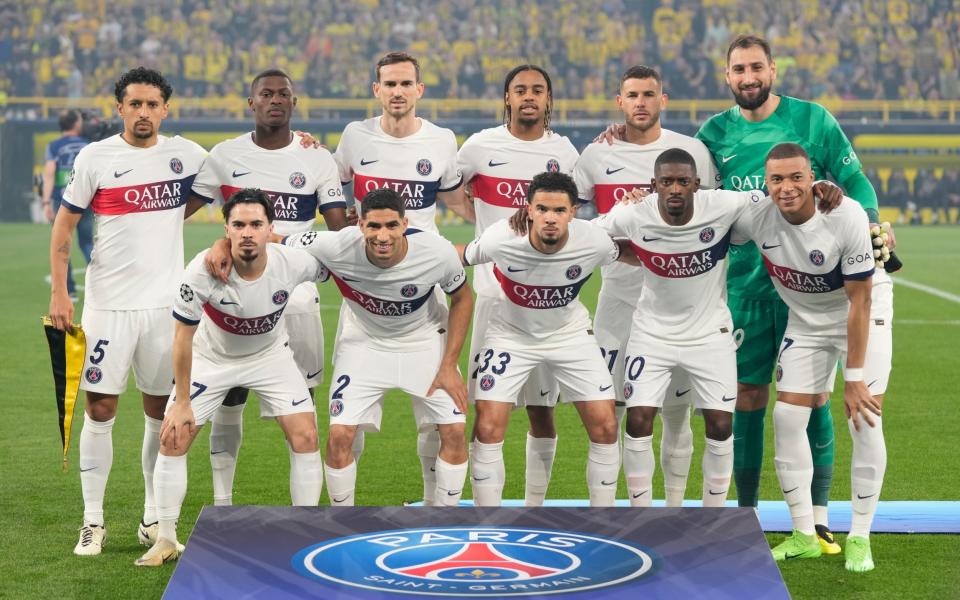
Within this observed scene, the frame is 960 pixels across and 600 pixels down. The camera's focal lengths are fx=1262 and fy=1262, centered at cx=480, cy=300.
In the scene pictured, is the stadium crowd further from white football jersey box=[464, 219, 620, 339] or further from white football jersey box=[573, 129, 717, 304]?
white football jersey box=[464, 219, 620, 339]

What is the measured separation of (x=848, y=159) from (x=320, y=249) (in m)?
2.52

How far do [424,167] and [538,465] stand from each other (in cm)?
152

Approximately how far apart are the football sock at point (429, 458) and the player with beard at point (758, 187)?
143 cm

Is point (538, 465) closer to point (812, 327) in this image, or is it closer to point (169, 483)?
point (812, 327)

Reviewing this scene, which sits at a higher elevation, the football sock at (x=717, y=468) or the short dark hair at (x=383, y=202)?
the short dark hair at (x=383, y=202)

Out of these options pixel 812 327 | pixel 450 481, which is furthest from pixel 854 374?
pixel 450 481

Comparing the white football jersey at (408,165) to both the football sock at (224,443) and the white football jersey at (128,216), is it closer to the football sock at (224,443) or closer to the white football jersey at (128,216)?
the white football jersey at (128,216)

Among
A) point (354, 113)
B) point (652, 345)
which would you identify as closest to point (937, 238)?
point (354, 113)

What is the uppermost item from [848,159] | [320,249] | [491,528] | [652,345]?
[848,159]

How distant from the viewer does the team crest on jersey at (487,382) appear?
5.55 meters

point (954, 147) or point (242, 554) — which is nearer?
point (242, 554)

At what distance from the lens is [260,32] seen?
3144 cm

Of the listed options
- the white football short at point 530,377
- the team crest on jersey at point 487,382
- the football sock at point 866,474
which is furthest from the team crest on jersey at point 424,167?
the football sock at point 866,474

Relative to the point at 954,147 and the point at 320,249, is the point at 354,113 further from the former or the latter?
the point at 320,249
